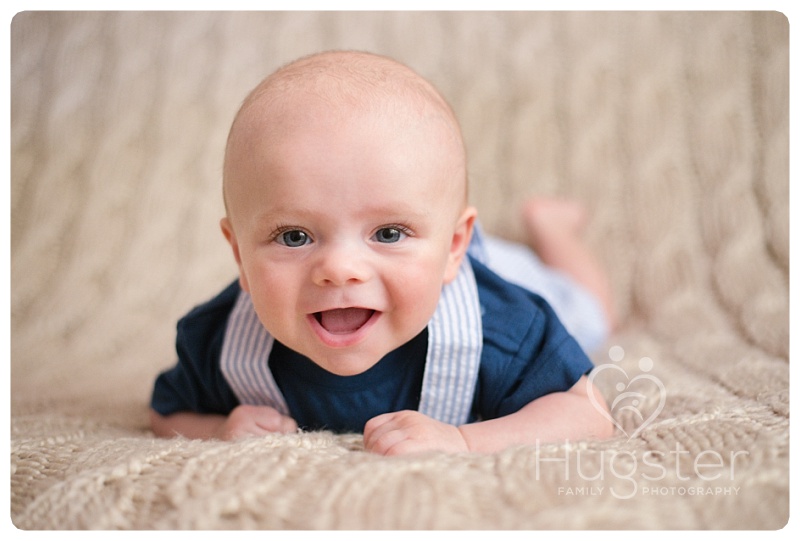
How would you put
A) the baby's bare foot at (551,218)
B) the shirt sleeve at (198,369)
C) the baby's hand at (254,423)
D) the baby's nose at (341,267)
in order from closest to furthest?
the baby's nose at (341,267)
the baby's hand at (254,423)
the shirt sleeve at (198,369)
the baby's bare foot at (551,218)

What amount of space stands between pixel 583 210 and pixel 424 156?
876mm

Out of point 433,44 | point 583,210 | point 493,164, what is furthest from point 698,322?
point 433,44

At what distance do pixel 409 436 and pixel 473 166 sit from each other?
0.99 meters

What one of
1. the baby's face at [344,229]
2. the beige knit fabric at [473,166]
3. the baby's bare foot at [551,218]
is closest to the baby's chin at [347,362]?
the baby's face at [344,229]

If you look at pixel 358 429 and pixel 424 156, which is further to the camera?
pixel 358 429

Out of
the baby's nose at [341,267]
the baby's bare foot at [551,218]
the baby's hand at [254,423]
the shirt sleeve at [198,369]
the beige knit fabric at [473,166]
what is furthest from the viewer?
the baby's bare foot at [551,218]

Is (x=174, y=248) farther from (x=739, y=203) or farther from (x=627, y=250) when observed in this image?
(x=739, y=203)

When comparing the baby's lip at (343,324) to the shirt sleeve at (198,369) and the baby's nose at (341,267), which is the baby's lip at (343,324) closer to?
the baby's nose at (341,267)

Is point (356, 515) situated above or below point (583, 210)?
below

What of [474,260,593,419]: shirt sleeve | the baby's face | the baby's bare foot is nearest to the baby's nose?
the baby's face

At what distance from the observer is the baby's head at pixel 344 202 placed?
2.54 feet

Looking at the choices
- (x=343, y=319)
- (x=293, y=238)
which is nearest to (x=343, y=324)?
(x=343, y=319)

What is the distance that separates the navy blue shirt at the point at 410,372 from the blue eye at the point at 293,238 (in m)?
0.20

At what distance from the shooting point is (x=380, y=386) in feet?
3.13
